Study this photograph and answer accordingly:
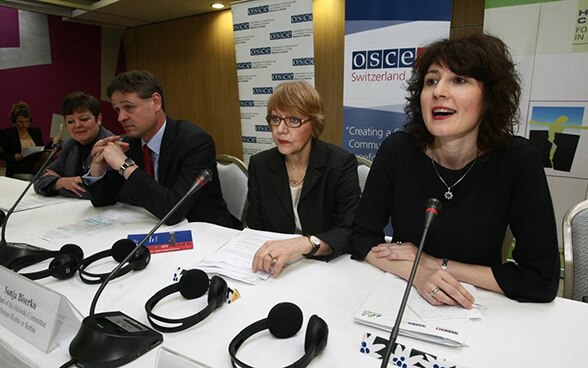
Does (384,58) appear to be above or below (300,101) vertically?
above

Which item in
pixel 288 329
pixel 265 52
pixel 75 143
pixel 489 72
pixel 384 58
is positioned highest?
pixel 265 52

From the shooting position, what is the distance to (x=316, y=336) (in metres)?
0.80

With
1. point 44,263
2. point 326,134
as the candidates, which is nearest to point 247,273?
point 44,263

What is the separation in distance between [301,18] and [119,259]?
3.00 meters

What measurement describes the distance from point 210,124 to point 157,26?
1694 millimetres

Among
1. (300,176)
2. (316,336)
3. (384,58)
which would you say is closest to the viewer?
(316,336)

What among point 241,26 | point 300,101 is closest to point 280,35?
point 241,26

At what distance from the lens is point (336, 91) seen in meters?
3.99

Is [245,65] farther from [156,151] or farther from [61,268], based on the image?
[61,268]

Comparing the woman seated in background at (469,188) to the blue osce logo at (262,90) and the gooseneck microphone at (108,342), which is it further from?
the blue osce logo at (262,90)

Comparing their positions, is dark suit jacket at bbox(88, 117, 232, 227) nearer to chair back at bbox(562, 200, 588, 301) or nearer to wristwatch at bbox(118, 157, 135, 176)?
wristwatch at bbox(118, 157, 135, 176)

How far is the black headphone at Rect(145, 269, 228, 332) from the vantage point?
914 millimetres

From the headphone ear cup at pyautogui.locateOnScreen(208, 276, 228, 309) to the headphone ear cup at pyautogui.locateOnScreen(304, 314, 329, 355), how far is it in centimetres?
30

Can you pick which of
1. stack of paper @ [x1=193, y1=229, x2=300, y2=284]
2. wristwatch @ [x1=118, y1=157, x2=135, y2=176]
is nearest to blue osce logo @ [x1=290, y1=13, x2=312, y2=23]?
wristwatch @ [x1=118, y1=157, x2=135, y2=176]
